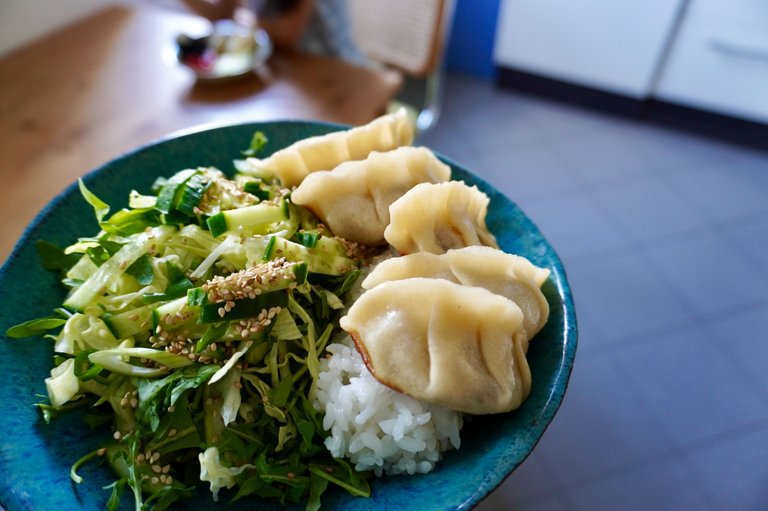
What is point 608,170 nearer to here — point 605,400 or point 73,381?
point 605,400

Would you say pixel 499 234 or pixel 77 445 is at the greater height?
pixel 499 234

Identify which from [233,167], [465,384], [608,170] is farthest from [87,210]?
[608,170]

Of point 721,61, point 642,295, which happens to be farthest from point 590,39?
point 642,295

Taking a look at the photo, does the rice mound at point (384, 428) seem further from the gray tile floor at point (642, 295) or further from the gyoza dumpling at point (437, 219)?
the gray tile floor at point (642, 295)

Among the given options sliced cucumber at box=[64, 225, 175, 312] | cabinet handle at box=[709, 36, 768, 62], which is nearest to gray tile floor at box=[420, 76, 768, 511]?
cabinet handle at box=[709, 36, 768, 62]

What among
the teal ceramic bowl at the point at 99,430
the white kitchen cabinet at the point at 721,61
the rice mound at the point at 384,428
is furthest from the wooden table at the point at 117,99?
the white kitchen cabinet at the point at 721,61

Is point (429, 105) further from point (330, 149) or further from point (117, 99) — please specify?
point (330, 149)

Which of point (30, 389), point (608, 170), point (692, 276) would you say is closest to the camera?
point (30, 389)
